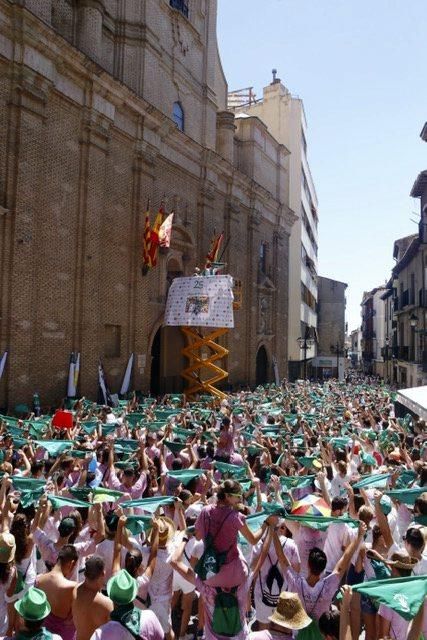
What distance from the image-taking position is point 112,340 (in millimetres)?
22625

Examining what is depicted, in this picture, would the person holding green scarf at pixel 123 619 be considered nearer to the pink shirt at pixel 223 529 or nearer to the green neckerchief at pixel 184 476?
the pink shirt at pixel 223 529

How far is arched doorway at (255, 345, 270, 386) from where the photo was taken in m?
37.0

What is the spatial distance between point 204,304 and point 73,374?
23.4 feet

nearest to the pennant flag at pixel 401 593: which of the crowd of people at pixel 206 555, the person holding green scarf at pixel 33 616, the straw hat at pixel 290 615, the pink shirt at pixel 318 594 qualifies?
the crowd of people at pixel 206 555

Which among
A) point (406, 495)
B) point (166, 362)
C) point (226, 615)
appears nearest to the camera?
point (226, 615)

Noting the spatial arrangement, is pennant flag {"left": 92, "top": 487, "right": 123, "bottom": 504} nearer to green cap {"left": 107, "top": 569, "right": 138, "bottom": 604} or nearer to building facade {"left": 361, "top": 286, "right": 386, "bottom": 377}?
green cap {"left": 107, "top": 569, "right": 138, "bottom": 604}

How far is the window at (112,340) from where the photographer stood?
73.0 ft

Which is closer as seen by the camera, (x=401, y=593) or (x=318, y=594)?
(x=401, y=593)

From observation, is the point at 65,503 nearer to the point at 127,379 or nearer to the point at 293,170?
the point at 127,379

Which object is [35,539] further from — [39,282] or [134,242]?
[134,242]

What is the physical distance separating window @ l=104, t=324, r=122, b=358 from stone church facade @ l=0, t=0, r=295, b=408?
61 millimetres

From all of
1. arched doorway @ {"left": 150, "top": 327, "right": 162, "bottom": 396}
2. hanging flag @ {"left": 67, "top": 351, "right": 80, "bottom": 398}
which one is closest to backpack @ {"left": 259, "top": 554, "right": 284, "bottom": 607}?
hanging flag @ {"left": 67, "top": 351, "right": 80, "bottom": 398}

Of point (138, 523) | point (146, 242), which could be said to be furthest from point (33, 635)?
point (146, 242)

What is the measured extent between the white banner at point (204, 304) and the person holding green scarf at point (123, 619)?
20.4 meters
